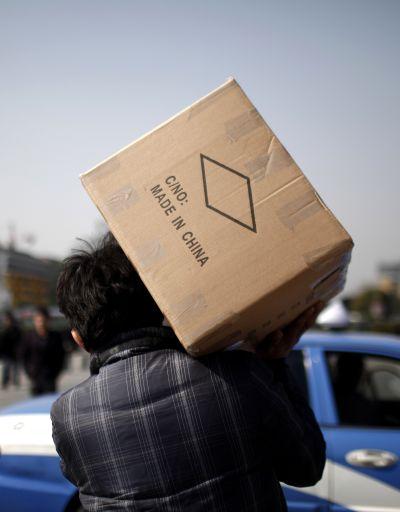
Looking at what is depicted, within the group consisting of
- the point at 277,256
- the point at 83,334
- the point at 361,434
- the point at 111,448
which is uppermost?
the point at 83,334

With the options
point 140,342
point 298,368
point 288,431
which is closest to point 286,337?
point 288,431

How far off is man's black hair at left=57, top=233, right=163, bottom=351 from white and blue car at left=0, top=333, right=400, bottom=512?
175cm

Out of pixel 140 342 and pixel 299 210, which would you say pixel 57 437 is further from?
pixel 299 210

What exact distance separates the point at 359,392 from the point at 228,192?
302cm

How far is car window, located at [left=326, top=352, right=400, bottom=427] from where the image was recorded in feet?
11.3

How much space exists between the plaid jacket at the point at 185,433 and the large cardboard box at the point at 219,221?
0.11 m

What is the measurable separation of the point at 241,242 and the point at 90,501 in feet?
2.56

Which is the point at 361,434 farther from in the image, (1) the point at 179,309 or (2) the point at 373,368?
(1) the point at 179,309

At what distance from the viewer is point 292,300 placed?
56.8 inches

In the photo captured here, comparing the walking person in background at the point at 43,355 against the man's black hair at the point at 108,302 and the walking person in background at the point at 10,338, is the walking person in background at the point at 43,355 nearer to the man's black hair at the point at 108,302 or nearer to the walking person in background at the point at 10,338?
the walking person in background at the point at 10,338

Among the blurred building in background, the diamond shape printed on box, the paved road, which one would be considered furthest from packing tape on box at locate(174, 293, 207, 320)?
the blurred building in background

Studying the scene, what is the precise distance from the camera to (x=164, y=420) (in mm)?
1331

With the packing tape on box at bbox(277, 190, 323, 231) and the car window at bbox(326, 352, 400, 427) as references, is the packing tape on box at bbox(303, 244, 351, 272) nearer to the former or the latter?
the packing tape on box at bbox(277, 190, 323, 231)

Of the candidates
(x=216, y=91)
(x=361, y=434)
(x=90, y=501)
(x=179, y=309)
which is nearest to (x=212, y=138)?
(x=216, y=91)
